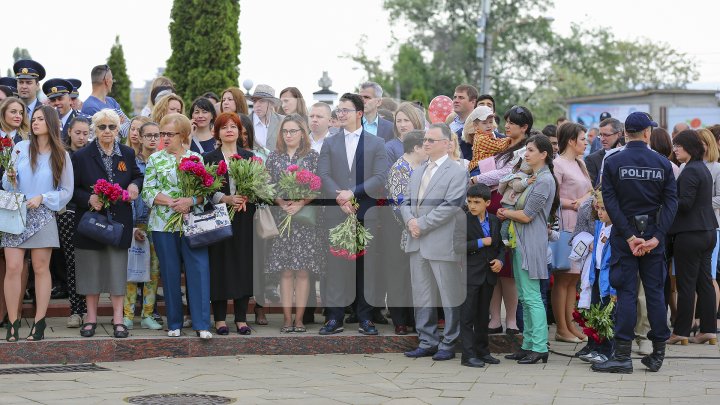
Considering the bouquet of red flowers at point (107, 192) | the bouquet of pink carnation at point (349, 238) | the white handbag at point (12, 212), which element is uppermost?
the bouquet of red flowers at point (107, 192)

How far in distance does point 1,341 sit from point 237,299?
6.91 feet

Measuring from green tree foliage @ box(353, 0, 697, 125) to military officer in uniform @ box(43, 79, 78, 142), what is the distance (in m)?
46.1

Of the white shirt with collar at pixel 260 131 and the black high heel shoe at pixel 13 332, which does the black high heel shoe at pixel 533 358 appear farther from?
the black high heel shoe at pixel 13 332

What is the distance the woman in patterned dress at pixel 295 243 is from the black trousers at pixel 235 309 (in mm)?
372

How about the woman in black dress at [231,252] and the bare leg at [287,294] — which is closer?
the woman in black dress at [231,252]

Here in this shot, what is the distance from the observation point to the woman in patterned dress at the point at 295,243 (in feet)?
33.8

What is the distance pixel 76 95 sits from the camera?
39.9 feet

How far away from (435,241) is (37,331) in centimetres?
351

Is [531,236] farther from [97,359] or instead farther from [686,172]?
[97,359]

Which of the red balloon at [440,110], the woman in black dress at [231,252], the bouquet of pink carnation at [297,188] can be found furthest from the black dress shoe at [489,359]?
the red balloon at [440,110]

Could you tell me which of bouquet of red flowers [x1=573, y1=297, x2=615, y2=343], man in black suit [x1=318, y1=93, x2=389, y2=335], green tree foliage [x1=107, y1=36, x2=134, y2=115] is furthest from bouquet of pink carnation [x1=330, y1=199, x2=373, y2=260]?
green tree foliage [x1=107, y1=36, x2=134, y2=115]

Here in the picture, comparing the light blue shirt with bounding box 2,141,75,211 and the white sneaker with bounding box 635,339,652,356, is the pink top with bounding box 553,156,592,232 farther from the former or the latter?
the light blue shirt with bounding box 2,141,75,211

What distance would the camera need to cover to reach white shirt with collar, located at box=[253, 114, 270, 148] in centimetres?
1229

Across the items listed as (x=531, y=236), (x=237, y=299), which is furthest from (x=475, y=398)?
(x=237, y=299)
